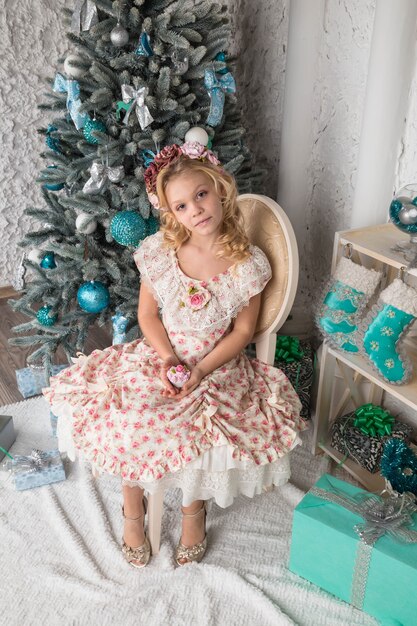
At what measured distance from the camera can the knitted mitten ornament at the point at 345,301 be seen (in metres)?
1.43

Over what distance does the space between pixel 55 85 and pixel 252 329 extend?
965 mm

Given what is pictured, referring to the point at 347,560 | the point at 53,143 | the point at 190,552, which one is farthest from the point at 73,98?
the point at 347,560

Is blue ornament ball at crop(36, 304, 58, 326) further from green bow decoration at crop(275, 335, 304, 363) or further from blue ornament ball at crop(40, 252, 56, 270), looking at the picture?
green bow decoration at crop(275, 335, 304, 363)

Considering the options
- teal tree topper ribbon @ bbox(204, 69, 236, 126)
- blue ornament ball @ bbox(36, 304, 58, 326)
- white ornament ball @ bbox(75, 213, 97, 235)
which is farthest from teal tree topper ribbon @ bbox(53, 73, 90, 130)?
blue ornament ball @ bbox(36, 304, 58, 326)

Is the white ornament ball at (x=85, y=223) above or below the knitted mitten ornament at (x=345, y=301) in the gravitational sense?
above

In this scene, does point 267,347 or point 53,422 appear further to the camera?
point 53,422

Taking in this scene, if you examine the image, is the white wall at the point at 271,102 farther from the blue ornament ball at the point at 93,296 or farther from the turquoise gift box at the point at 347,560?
the turquoise gift box at the point at 347,560

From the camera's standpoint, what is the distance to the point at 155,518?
1.37 meters

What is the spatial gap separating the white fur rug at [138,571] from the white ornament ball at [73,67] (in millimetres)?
1188

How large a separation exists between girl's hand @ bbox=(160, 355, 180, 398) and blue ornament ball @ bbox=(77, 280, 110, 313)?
493 millimetres

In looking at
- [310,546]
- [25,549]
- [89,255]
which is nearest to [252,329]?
[310,546]

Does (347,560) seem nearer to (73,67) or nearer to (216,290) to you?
(216,290)

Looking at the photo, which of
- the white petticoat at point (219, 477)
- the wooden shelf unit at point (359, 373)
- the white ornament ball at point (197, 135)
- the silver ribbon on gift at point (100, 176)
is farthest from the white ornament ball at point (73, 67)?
the white petticoat at point (219, 477)

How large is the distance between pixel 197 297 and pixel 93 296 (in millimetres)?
513
